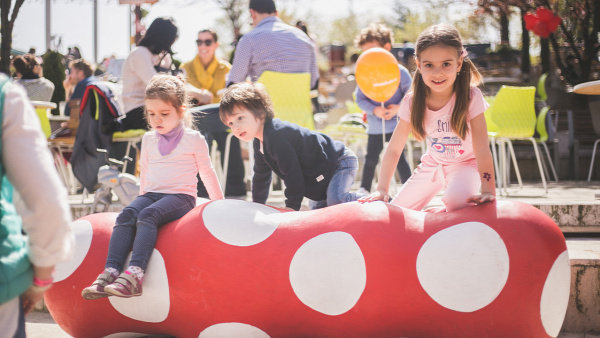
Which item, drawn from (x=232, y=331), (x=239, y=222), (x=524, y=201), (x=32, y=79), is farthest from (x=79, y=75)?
(x=232, y=331)

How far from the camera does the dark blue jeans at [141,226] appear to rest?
9.39 ft

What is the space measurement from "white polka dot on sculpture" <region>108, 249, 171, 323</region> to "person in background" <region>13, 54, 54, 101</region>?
5.34m

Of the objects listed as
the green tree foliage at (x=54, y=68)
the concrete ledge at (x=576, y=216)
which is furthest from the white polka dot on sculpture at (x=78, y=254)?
the green tree foliage at (x=54, y=68)

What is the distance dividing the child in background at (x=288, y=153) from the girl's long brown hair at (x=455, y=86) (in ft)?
2.48

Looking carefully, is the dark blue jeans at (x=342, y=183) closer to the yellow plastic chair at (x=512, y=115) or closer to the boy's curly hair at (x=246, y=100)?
the boy's curly hair at (x=246, y=100)

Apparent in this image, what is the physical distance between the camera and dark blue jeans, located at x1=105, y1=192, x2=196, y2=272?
2.86m

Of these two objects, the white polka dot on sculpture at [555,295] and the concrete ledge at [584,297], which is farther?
the concrete ledge at [584,297]

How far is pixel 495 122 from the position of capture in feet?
19.2

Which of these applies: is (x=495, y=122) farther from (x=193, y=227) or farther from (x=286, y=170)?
(x=193, y=227)

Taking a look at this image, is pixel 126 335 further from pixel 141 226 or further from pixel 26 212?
pixel 26 212

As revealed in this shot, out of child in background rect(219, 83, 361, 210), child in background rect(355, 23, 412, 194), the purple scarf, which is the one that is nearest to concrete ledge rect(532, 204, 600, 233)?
child in background rect(355, 23, 412, 194)

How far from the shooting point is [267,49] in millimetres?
5234

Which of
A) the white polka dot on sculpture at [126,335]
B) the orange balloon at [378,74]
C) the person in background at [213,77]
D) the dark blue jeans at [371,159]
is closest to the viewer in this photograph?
the white polka dot on sculpture at [126,335]

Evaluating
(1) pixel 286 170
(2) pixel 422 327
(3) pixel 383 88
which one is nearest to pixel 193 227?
(1) pixel 286 170
